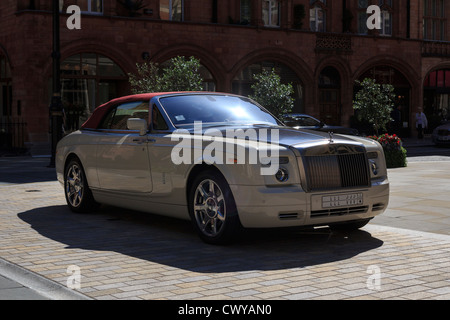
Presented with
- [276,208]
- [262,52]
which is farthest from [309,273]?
[262,52]

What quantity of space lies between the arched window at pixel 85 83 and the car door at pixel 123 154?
760 inches

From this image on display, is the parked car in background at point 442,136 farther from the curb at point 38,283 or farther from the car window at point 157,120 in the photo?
the curb at point 38,283

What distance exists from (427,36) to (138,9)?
19.4 m

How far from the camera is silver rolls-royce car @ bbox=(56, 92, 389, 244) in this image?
743 cm

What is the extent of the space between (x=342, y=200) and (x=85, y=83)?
23.1m

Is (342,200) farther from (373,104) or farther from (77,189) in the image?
(373,104)

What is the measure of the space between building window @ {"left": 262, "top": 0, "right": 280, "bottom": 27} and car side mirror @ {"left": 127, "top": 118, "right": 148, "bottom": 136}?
89.0 feet

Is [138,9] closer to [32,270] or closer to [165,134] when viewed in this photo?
[165,134]

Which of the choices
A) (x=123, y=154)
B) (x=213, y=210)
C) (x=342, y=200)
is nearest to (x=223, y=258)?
(x=213, y=210)

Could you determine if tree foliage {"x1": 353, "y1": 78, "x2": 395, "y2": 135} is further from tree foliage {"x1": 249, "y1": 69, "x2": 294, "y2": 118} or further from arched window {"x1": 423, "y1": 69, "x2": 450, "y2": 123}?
arched window {"x1": 423, "y1": 69, "x2": 450, "y2": 123}

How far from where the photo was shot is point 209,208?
7809 millimetres

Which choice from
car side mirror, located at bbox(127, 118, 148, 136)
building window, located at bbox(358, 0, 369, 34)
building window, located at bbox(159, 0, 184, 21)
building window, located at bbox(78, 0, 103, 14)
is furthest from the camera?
building window, located at bbox(358, 0, 369, 34)

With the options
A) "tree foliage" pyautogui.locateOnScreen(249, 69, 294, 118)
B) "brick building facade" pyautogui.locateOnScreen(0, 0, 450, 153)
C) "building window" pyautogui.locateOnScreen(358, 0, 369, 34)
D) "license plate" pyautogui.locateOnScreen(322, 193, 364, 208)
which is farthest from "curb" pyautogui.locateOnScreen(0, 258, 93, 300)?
"building window" pyautogui.locateOnScreen(358, 0, 369, 34)
